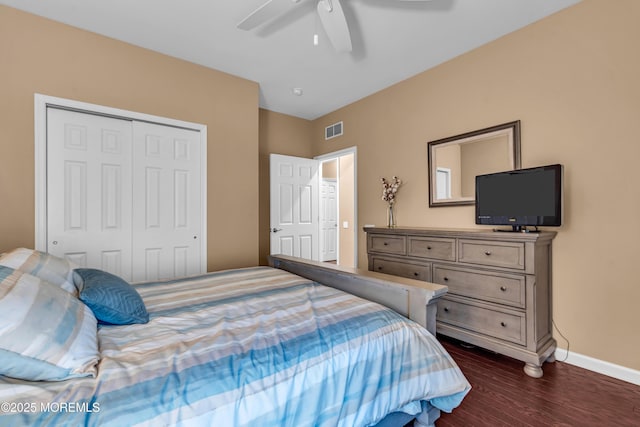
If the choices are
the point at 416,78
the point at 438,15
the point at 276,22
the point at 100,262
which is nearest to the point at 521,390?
the point at 438,15

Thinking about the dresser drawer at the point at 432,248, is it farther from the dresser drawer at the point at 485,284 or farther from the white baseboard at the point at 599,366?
the white baseboard at the point at 599,366

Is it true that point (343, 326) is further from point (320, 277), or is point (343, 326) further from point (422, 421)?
point (320, 277)

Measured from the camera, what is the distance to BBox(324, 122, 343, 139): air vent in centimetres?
449

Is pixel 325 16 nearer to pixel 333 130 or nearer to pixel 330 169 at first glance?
pixel 333 130

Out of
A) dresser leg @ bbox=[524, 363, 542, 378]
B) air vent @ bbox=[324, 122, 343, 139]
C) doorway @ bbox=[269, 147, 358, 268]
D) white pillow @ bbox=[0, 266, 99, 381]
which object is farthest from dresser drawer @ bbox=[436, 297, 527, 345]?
air vent @ bbox=[324, 122, 343, 139]

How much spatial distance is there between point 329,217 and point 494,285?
4308mm

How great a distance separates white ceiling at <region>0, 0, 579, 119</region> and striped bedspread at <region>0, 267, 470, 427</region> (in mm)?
1922

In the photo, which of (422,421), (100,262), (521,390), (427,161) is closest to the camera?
(422,421)

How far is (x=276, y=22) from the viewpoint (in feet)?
8.27

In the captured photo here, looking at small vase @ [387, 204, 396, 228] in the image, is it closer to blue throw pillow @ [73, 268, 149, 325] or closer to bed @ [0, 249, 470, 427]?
bed @ [0, 249, 470, 427]

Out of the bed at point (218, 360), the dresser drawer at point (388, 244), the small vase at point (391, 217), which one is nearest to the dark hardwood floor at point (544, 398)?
the bed at point (218, 360)

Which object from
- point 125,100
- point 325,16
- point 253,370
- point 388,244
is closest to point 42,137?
point 125,100

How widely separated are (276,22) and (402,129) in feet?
6.08

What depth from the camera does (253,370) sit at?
1.00 meters
